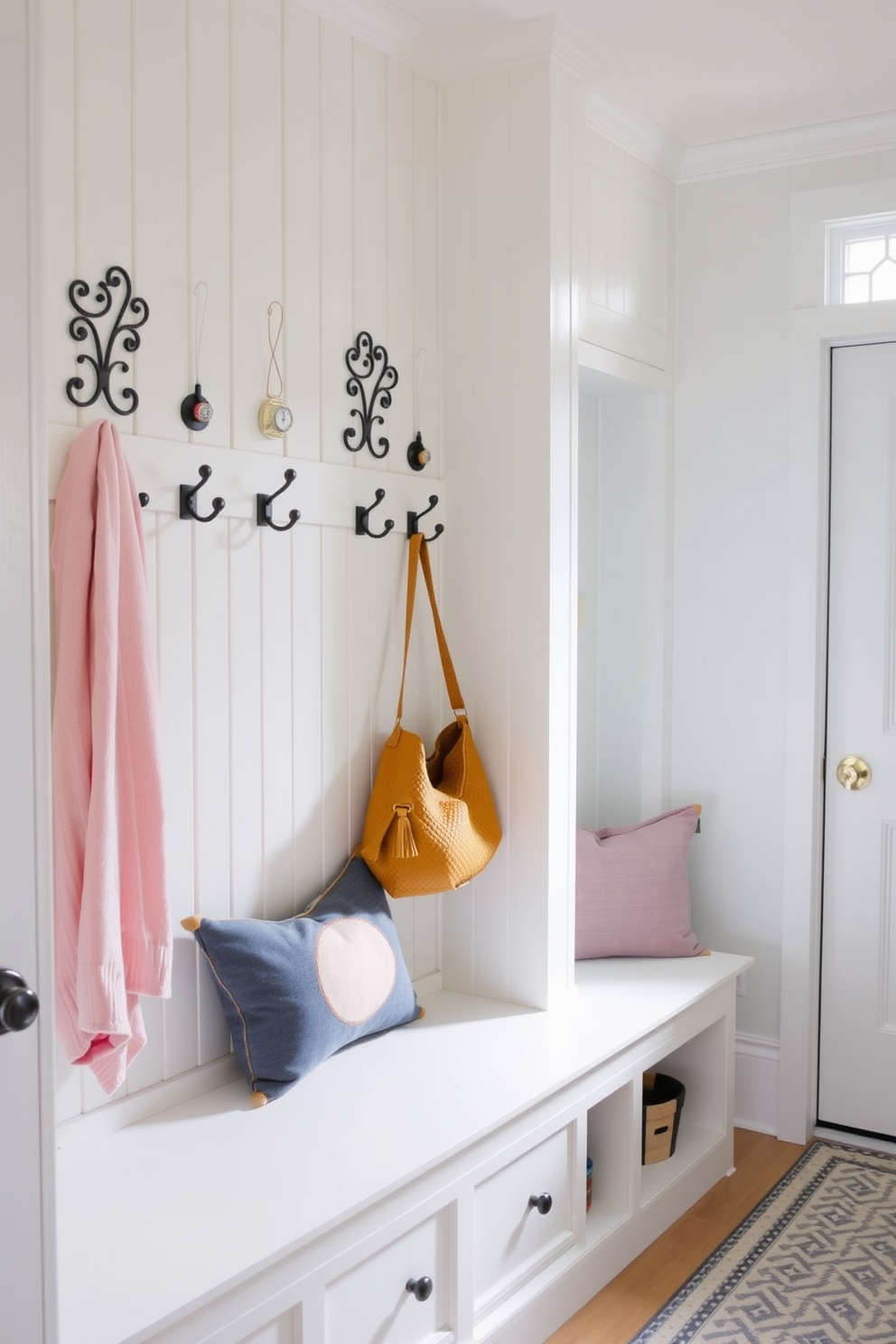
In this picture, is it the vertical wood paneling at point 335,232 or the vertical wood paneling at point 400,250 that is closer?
the vertical wood paneling at point 335,232

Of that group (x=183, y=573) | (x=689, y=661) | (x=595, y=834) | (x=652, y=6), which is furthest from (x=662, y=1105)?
(x=652, y=6)

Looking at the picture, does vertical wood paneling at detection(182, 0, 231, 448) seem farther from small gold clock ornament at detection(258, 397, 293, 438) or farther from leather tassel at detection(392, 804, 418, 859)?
leather tassel at detection(392, 804, 418, 859)

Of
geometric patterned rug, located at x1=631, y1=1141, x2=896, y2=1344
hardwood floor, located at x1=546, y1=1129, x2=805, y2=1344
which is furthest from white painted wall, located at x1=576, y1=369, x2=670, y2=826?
geometric patterned rug, located at x1=631, y1=1141, x2=896, y2=1344

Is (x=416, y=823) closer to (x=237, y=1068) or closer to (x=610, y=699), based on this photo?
(x=237, y=1068)

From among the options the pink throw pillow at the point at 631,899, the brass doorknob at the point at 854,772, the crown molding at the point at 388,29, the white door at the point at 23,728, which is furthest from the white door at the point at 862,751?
the white door at the point at 23,728

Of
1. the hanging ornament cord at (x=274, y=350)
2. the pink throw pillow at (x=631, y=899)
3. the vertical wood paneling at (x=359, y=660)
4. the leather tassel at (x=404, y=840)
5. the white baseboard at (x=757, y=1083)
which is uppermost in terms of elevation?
the hanging ornament cord at (x=274, y=350)

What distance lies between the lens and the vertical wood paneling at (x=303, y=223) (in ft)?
7.18

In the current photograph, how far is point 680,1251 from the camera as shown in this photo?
8.20 feet

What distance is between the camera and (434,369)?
2605mm

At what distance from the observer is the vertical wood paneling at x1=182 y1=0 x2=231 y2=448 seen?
1983mm

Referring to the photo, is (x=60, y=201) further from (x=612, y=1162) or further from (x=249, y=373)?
(x=612, y=1162)

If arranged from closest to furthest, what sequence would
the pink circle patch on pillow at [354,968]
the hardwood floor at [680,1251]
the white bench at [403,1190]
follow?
1. the white bench at [403,1190]
2. the pink circle patch on pillow at [354,968]
3. the hardwood floor at [680,1251]

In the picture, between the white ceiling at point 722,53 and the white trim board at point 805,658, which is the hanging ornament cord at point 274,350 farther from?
the white trim board at point 805,658

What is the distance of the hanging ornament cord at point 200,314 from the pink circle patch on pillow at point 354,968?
39.1 inches
